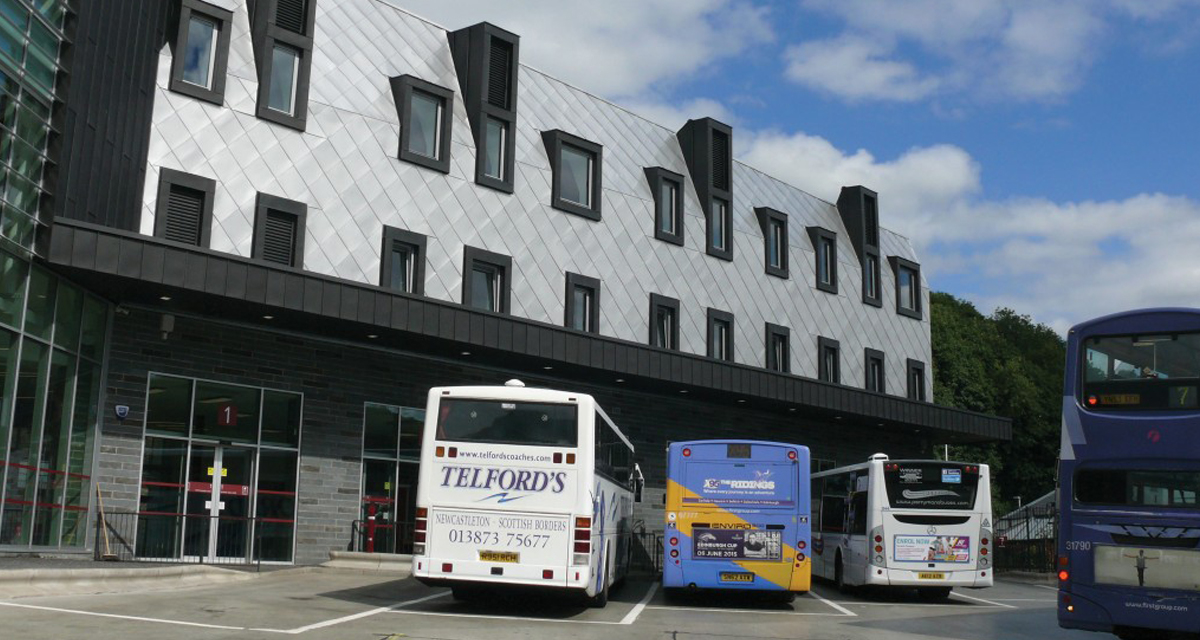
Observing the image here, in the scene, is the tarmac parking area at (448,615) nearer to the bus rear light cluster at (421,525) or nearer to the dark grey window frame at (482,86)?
the bus rear light cluster at (421,525)

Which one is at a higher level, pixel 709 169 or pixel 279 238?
pixel 709 169

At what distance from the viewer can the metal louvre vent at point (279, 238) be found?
78.9 feet

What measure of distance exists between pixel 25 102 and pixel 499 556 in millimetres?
10476

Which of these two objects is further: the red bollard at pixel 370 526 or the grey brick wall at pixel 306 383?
the red bollard at pixel 370 526

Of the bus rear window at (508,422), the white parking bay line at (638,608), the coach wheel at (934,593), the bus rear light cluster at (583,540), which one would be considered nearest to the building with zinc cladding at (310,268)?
the white parking bay line at (638,608)

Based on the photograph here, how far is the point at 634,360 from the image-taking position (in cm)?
2848

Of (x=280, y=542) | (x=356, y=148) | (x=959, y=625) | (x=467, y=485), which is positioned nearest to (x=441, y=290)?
(x=356, y=148)

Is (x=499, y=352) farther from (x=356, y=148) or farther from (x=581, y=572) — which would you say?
(x=581, y=572)

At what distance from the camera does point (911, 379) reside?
43.3 meters

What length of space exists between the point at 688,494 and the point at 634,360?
28.3ft

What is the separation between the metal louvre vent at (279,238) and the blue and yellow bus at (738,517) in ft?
30.9

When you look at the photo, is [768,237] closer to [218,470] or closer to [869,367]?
[869,367]

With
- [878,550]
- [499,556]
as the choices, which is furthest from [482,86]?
[499,556]

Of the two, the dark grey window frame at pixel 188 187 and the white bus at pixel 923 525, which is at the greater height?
the dark grey window frame at pixel 188 187
